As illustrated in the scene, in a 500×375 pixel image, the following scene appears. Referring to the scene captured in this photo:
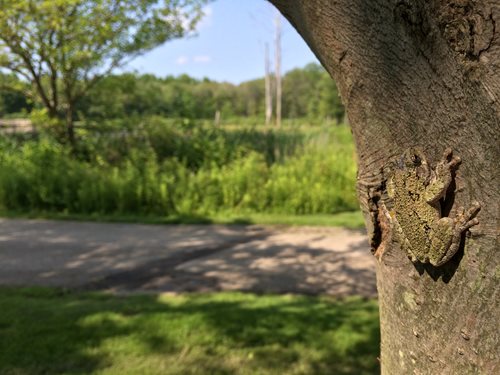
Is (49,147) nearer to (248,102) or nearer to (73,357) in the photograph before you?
(73,357)

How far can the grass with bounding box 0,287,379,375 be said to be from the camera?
12.7 ft

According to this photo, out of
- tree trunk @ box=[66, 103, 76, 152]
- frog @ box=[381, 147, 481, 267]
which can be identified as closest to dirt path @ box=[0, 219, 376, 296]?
tree trunk @ box=[66, 103, 76, 152]

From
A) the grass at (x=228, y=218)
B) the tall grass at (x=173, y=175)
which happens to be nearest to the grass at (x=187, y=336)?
the grass at (x=228, y=218)

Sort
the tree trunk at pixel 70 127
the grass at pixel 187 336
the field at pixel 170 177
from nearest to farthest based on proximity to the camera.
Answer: the grass at pixel 187 336
the field at pixel 170 177
the tree trunk at pixel 70 127

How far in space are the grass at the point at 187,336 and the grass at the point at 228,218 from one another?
14.0 feet

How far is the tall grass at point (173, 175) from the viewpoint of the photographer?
35.7 ft

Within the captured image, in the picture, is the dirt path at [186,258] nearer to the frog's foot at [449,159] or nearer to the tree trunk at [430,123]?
the tree trunk at [430,123]

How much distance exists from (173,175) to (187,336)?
7.70 meters

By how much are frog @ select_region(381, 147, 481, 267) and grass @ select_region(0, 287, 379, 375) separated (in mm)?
2623

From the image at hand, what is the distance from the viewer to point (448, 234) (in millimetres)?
1398

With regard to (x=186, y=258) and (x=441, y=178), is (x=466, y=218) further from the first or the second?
(x=186, y=258)

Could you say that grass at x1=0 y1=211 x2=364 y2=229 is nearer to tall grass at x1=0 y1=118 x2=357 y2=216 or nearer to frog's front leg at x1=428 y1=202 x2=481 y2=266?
tall grass at x1=0 y1=118 x2=357 y2=216

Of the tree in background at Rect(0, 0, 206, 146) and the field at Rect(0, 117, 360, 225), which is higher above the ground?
the tree in background at Rect(0, 0, 206, 146)

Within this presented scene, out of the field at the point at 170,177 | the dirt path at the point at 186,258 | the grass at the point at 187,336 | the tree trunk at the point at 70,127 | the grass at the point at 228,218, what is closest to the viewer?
the grass at the point at 187,336
